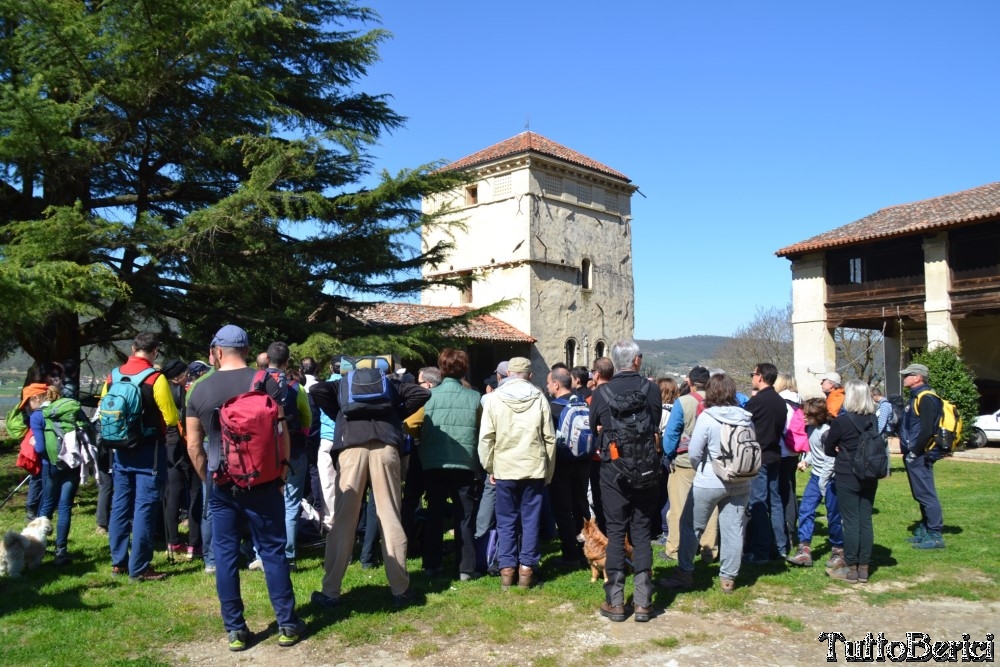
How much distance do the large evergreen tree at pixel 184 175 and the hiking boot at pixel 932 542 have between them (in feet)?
27.5

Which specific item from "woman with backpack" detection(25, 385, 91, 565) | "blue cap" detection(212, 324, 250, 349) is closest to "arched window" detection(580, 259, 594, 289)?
"woman with backpack" detection(25, 385, 91, 565)

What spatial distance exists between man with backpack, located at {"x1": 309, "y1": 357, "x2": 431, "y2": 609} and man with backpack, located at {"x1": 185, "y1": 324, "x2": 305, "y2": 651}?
623 millimetres

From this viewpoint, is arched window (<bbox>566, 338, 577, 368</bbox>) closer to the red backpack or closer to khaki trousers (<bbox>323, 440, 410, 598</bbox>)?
khaki trousers (<bbox>323, 440, 410, 598</bbox>)

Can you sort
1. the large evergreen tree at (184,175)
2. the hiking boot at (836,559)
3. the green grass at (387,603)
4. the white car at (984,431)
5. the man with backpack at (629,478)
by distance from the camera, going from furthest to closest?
the white car at (984,431) < the large evergreen tree at (184,175) < the hiking boot at (836,559) < the man with backpack at (629,478) < the green grass at (387,603)

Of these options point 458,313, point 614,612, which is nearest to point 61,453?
point 614,612

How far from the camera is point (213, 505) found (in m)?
4.36

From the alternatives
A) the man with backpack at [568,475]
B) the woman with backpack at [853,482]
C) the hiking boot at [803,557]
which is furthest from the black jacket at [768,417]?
the man with backpack at [568,475]

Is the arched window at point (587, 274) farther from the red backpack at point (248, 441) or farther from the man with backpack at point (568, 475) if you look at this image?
the red backpack at point (248, 441)

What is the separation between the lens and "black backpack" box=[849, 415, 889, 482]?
575 centimetres

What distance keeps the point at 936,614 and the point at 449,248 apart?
968 centimetres

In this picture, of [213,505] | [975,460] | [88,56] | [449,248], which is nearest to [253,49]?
[88,56]

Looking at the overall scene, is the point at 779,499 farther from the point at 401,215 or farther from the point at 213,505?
the point at 401,215

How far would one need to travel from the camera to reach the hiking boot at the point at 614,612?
479cm

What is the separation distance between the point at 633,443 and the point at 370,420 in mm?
1869
